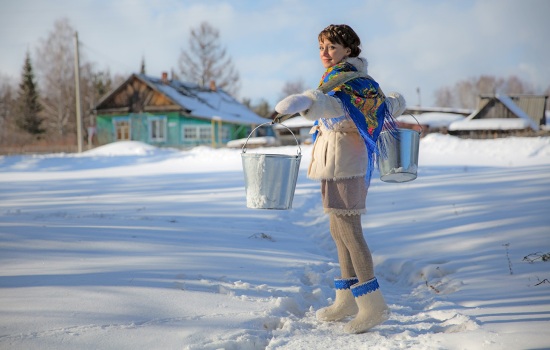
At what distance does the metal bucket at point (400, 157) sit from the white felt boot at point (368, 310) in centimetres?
86

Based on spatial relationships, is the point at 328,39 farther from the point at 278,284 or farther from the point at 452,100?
the point at 452,100

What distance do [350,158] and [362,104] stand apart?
29 centimetres

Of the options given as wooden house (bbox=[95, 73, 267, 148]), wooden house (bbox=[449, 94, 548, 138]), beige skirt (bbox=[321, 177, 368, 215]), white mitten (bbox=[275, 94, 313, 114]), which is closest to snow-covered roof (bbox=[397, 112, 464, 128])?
wooden house (bbox=[449, 94, 548, 138])

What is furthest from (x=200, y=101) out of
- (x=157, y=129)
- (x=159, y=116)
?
(x=157, y=129)

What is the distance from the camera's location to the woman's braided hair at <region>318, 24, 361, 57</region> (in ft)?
7.59

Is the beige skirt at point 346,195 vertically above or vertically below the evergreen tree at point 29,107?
below

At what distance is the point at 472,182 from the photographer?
6555 mm

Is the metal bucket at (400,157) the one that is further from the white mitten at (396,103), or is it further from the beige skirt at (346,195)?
the beige skirt at (346,195)

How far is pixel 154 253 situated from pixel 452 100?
8817 cm

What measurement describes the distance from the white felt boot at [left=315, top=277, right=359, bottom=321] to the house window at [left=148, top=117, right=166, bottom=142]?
26.2 metres

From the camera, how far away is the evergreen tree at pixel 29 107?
37.2 meters

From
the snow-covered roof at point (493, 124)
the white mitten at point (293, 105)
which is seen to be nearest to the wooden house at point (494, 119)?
the snow-covered roof at point (493, 124)

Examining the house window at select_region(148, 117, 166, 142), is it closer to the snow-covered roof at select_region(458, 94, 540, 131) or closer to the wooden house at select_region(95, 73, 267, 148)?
the wooden house at select_region(95, 73, 267, 148)

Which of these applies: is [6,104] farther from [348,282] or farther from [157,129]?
[348,282]
